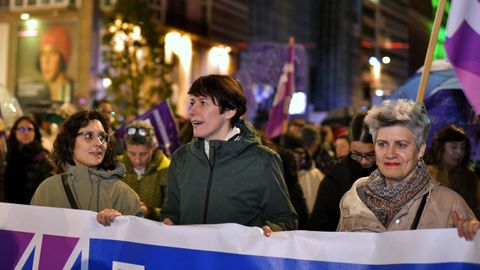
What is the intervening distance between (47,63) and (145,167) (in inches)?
932

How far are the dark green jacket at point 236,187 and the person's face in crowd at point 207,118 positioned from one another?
0.07 metres

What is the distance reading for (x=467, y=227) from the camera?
11.6 feet

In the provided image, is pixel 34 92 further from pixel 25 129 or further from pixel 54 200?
pixel 54 200

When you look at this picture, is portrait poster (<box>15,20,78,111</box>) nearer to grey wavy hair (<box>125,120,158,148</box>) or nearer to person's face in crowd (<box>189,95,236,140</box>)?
grey wavy hair (<box>125,120,158,148</box>)

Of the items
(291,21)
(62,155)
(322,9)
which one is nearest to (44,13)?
(62,155)

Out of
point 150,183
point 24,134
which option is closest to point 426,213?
point 150,183

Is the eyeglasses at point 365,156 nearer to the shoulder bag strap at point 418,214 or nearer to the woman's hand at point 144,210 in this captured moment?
the woman's hand at point 144,210

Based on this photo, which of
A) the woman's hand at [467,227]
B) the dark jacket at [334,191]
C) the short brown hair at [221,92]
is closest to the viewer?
the woman's hand at [467,227]

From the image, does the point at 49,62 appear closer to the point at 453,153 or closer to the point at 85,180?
the point at 453,153

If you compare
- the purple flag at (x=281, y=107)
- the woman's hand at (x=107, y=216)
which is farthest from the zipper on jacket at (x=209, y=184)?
the purple flag at (x=281, y=107)

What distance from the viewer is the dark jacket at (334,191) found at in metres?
5.95

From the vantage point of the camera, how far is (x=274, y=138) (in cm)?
1166

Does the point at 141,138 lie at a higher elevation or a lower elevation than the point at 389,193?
higher

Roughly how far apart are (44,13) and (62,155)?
26191 millimetres
